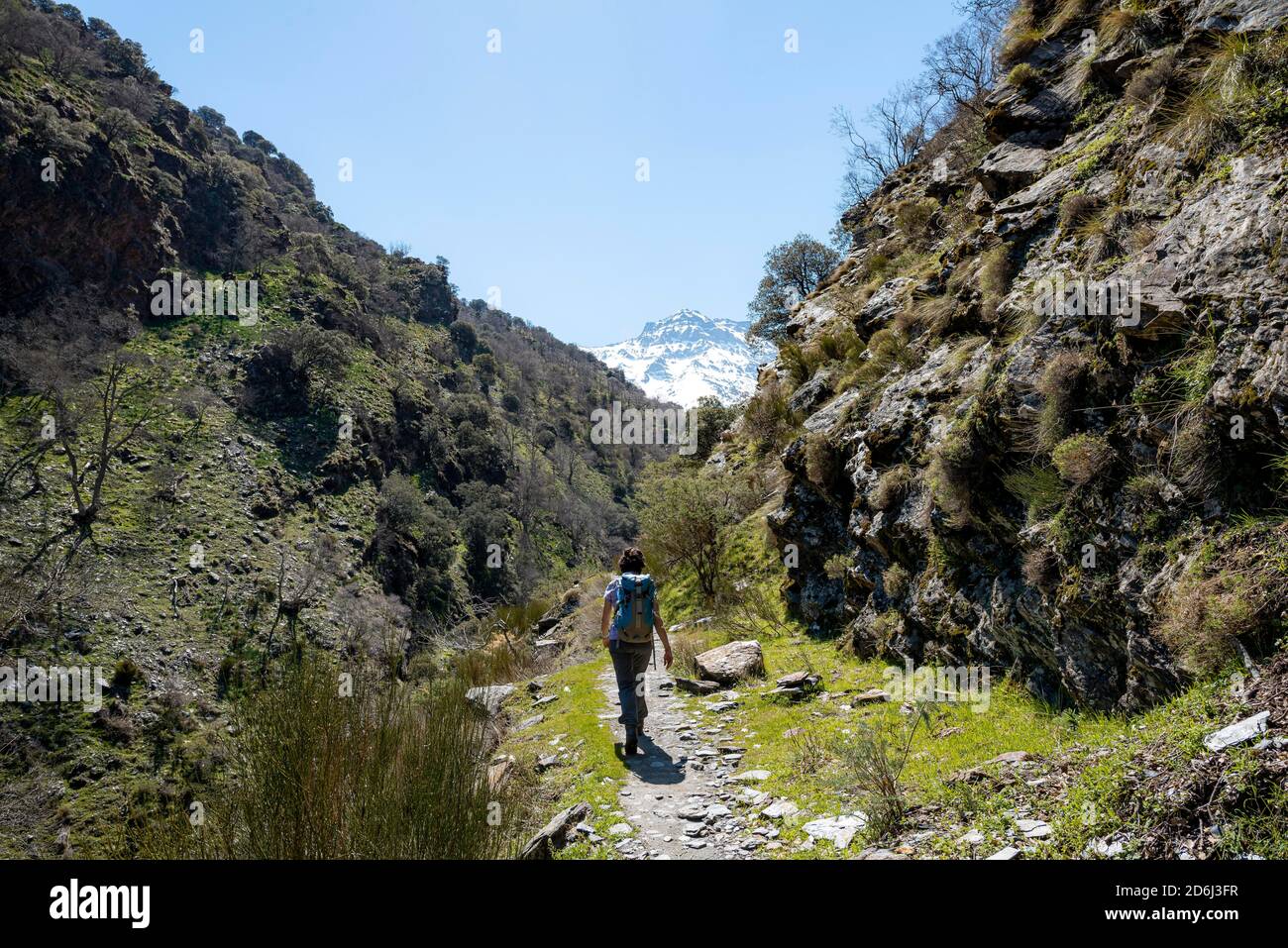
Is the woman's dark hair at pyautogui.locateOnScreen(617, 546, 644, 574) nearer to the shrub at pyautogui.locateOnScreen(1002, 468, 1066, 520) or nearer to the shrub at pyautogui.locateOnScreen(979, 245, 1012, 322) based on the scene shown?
the shrub at pyautogui.locateOnScreen(1002, 468, 1066, 520)

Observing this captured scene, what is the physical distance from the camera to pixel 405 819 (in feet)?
10.4

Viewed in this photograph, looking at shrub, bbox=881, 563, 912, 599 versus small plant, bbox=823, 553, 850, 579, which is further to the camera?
small plant, bbox=823, 553, 850, 579

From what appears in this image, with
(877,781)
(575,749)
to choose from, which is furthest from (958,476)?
(575,749)

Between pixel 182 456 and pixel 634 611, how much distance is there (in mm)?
40661

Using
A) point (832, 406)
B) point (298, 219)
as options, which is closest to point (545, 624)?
point (832, 406)

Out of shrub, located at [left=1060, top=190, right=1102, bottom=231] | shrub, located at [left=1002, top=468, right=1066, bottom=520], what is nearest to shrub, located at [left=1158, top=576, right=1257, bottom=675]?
shrub, located at [left=1002, top=468, right=1066, bottom=520]

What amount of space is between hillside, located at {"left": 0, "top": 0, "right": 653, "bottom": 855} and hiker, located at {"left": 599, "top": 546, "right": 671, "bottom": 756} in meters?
2.81

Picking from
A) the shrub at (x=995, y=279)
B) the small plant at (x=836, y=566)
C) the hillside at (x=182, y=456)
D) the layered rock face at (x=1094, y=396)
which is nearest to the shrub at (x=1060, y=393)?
the layered rock face at (x=1094, y=396)

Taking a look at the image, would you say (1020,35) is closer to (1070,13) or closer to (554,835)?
(1070,13)

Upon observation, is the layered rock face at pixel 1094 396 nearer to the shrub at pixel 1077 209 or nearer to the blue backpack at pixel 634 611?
the shrub at pixel 1077 209

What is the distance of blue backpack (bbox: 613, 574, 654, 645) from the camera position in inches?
264

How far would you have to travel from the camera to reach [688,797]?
18.7 feet

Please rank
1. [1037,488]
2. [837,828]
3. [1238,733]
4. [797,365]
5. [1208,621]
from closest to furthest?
[1238,733], [1208,621], [837,828], [1037,488], [797,365]
